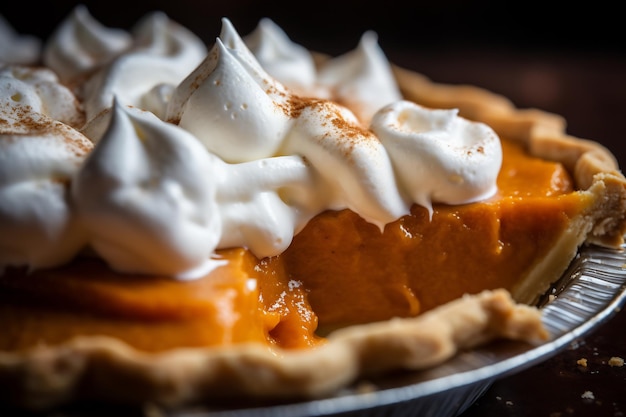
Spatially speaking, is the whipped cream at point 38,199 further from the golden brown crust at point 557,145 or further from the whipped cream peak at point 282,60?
the golden brown crust at point 557,145

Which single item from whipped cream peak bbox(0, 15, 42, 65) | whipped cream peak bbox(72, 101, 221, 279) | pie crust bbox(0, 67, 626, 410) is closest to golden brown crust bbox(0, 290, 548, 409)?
pie crust bbox(0, 67, 626, 410)

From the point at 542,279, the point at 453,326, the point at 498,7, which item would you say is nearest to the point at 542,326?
the point at 453,326

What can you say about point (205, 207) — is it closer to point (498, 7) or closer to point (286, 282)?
point (286, 282)

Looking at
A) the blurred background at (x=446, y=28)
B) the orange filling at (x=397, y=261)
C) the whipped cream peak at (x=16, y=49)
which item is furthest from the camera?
the blurred background at (x=446, y=28)

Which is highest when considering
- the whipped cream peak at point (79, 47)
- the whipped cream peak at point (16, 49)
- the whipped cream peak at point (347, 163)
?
the whipped cream peak at point (347, 163)

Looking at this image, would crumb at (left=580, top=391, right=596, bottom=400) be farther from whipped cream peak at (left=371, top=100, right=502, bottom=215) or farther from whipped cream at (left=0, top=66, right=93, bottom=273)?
whipped cream at (left=0, top=66, right=93, bottom=273)

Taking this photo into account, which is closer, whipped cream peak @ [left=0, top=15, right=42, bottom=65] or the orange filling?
the orange filling

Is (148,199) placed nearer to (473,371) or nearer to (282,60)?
(473,371)

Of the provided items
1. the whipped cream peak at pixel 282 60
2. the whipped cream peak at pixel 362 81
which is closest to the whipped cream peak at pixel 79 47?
the whipped cream peak at pixel 282 60
